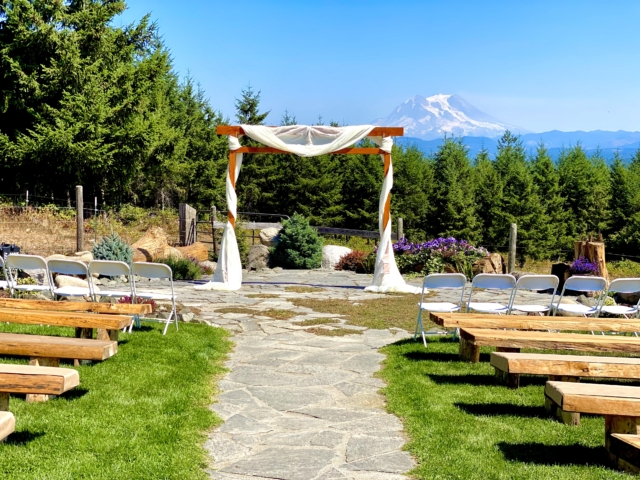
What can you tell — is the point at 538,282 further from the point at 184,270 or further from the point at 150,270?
the point at 184,270

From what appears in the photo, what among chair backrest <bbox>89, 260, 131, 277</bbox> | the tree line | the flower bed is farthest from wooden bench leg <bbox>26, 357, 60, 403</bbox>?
the tree line

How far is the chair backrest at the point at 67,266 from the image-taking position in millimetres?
7117

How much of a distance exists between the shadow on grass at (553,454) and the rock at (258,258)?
42.0 feet

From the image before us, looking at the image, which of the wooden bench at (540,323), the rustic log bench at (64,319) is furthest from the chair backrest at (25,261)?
the wooden bench at (540,323)

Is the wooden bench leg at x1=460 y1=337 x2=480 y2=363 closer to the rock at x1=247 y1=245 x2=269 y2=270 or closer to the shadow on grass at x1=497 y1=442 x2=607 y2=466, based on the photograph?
the shadow on grass at x1=497 y1=442 x2=607 y2=466

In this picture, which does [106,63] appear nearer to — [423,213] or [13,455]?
[423,213]

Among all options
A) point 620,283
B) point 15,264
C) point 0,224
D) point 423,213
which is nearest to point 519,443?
point 620,283

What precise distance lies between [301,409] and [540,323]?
2.76 metres

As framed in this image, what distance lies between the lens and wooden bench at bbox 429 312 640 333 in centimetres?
624

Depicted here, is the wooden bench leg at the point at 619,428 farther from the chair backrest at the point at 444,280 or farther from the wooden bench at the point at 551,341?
the chair backrest at the point at 444,280

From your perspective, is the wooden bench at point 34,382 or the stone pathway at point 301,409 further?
the stone pathway at point 301,409

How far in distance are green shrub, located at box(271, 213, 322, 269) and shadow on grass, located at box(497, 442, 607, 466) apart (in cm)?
1284

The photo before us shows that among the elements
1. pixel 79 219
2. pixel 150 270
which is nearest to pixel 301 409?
pixel 150 270

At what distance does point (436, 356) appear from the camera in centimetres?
662
